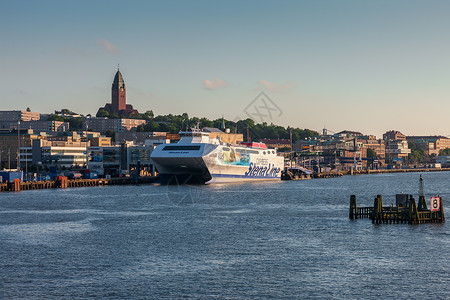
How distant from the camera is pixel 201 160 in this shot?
4363 inches

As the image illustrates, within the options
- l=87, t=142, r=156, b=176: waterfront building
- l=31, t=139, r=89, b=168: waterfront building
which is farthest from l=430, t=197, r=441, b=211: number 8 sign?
Result: l=31, t=139, r=89, b=168: waterfront building

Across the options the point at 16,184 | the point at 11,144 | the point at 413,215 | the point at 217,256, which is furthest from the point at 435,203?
the point at 11,144

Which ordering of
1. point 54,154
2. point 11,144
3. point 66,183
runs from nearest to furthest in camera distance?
point 66,183 < point 54,154 < point 11,144

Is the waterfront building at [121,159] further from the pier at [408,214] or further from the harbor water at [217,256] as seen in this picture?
the pier at [408,214]

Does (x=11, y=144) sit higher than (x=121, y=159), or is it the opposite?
(x=11, y=144)

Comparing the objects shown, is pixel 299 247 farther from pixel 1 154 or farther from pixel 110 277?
pixel 1 154

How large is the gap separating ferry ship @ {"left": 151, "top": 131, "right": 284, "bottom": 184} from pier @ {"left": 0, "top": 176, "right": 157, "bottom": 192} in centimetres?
1677

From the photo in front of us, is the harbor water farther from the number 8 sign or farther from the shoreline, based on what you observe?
the shoreline

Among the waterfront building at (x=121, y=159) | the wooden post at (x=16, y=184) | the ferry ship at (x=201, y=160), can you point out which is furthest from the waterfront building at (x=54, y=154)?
the wooden post at (x=16, y=184)

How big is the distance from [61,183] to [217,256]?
3266 inches

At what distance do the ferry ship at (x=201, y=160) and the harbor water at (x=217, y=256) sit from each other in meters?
44.4

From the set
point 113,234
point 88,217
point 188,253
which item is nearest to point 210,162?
point 88,217

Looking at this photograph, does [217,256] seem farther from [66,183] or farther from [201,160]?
[66,183]

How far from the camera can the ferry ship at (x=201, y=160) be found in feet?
365
